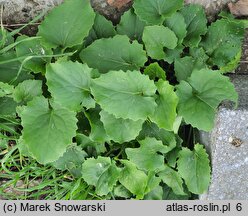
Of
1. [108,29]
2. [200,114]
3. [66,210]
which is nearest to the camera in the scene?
[200,114]

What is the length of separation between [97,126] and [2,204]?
0.58 metres

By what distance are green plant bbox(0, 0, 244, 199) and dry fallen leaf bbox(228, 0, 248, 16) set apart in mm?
65

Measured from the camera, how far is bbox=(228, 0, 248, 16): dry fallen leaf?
1.66 m

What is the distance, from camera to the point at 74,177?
1776 millimetres

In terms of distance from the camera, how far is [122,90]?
145 centimetres

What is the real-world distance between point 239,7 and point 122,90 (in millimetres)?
615

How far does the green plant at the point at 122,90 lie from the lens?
4.81 feet

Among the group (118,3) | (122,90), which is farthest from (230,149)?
(118,3)

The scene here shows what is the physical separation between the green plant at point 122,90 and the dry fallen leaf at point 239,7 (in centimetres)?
6

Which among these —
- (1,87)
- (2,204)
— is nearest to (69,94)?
(1,87)

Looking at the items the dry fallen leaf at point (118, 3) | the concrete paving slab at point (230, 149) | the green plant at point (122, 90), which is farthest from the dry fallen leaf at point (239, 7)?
the dry fallen leaf at point (118, 3)

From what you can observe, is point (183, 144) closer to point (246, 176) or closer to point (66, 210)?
point (246, 176)

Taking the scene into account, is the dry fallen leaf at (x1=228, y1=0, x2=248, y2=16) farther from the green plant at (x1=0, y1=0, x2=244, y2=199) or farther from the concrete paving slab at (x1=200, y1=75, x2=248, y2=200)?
the concrete paving slab at (x1=200, y1=75, x2=248, y2=200)

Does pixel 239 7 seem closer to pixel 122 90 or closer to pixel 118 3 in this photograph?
pixel 118 3
